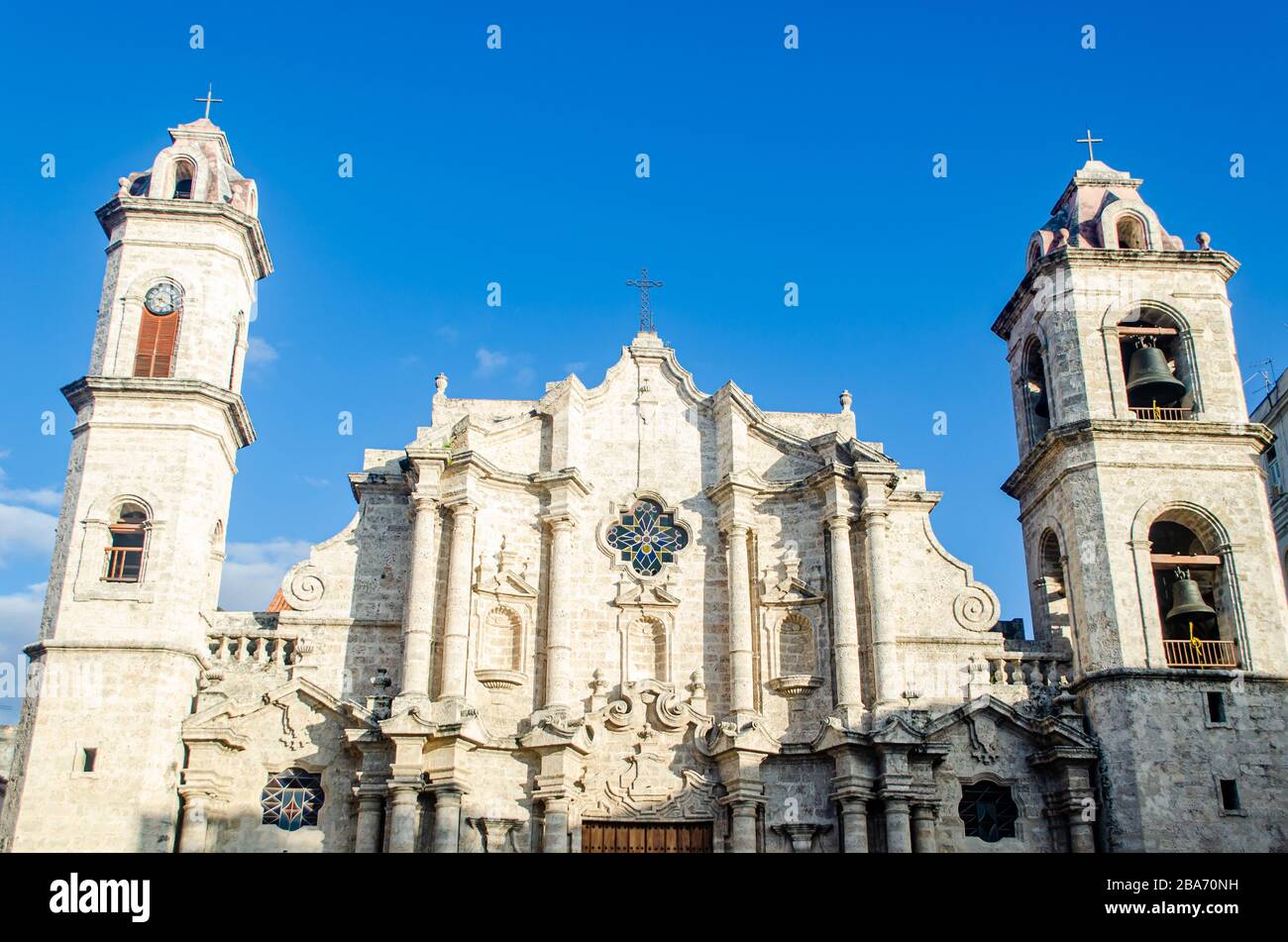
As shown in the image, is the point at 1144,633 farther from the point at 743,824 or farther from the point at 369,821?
the point at 369,821

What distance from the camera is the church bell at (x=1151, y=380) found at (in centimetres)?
2462

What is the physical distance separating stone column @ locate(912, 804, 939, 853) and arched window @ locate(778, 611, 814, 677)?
125 inches

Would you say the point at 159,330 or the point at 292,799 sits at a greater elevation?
the point at 159,330

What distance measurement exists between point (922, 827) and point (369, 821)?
8869 mm

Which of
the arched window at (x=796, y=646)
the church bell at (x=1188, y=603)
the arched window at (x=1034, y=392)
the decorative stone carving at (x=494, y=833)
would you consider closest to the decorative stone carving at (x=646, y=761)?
the decorative stone carving at (x=494, y=833)

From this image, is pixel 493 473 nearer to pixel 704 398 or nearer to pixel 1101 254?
pixel 704 398

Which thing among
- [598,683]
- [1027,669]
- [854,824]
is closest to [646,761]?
[598,683]

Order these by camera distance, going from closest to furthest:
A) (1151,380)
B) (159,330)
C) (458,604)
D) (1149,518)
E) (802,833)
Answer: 1. (802,833)
2. (458,604)
3. (1149,518)
4. (159,330)
5. (1151,380)

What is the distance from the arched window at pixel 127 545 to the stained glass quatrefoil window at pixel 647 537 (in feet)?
26.4

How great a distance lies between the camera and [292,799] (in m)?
22.0

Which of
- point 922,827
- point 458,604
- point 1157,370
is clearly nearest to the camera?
point 922,827

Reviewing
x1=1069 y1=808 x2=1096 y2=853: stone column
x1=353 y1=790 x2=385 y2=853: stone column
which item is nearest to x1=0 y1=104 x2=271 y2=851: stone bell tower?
x1=353 y1=790 x2=385 y2=853: stone column

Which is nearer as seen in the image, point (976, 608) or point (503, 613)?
point (503, 613)

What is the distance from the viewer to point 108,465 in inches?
A: 897
